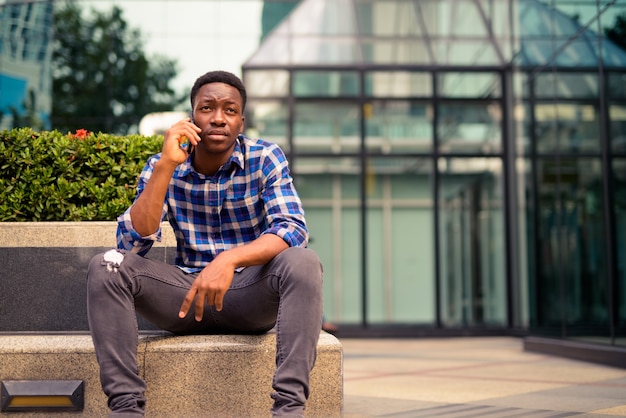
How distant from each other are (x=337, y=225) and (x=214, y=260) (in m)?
10.7

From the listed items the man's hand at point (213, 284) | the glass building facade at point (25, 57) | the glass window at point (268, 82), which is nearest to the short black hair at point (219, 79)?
the man's hand at point (213, 284)

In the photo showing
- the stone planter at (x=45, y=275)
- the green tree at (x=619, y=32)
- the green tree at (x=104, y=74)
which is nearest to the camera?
the stone planter at (x=45, y=275)

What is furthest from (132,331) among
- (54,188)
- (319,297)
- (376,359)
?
(376,359)

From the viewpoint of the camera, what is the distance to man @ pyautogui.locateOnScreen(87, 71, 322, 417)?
9.16 ft

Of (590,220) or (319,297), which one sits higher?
(590,220)

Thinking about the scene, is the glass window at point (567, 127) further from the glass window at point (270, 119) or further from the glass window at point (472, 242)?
the glass window at point (270, 119)

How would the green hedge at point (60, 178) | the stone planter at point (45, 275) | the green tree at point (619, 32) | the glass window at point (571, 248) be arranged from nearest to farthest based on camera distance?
1. the stone planter at point (45, 275)
2. the green hedge at point (60, 178)
3. the green tree at point (619, 32)
4. the glass window at point (571, 248)

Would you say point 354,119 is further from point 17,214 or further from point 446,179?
point 17,214

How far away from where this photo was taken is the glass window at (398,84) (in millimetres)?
13338

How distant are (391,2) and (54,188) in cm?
1032

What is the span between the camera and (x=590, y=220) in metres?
8.77

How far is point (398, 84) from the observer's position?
1339 cm

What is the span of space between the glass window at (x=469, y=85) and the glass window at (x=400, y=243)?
4.00ft

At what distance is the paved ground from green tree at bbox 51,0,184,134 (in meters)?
5.96
